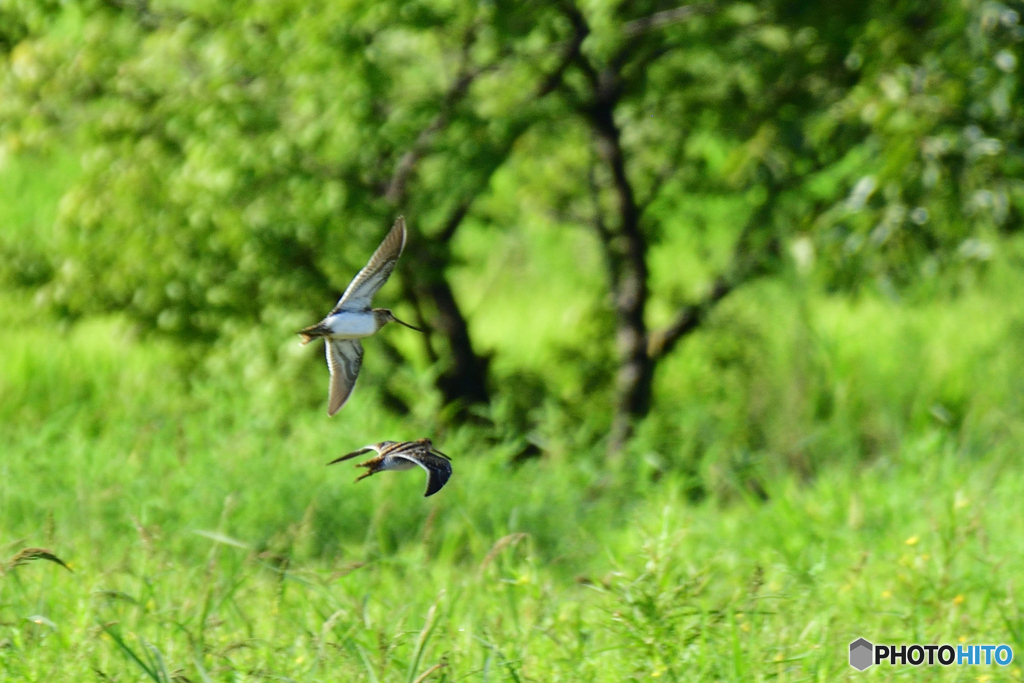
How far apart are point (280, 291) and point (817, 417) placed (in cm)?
250

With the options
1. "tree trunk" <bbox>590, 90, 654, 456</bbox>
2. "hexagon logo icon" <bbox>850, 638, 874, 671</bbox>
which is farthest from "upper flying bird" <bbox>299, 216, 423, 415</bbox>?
"tree trunk" <bbox>590, 90, 654, 456</bbox>

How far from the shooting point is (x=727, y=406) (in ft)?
17.3

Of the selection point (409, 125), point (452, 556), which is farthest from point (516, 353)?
point (452, 556)

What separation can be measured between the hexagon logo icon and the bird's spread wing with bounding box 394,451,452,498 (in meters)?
1.37

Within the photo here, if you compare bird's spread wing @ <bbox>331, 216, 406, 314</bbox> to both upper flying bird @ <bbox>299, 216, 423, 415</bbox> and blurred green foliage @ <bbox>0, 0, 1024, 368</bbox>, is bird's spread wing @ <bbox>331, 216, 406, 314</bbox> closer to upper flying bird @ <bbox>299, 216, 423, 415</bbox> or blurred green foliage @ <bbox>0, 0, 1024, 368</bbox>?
upper flying bird @ <bbox>299, 216, 423, 415</bbox>

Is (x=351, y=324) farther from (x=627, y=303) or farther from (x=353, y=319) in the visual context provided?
(x=627, y=303)

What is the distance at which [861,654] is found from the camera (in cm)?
255

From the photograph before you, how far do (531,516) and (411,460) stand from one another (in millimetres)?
2180

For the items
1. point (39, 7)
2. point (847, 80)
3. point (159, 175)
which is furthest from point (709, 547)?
point (39, 7)

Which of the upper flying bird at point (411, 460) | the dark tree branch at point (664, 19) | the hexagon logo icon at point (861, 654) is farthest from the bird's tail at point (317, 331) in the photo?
the dark tree branch at point (664, 19)

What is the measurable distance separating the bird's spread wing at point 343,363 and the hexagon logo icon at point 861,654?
1444mm

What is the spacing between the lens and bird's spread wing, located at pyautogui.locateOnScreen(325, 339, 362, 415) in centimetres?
166

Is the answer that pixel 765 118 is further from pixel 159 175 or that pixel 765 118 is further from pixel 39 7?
pixel 39 7

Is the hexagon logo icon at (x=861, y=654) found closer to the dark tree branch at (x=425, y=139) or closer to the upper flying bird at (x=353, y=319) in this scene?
the upper flying bird at (x=353, y=319)
